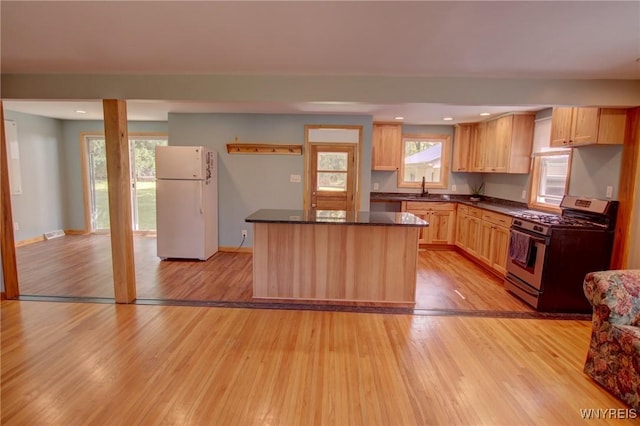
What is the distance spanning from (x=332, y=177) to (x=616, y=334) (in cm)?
386

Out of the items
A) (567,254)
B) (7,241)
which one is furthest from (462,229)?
(7,241)

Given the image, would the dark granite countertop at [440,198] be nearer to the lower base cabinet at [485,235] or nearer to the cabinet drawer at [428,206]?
the cabinet drawer at [428,206]

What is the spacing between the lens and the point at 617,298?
2.07 m

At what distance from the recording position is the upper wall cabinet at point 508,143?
4555 millimetres

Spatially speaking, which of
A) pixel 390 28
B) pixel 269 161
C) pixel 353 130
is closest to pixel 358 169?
pixel 353 130

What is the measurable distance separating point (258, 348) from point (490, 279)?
10.7 ft

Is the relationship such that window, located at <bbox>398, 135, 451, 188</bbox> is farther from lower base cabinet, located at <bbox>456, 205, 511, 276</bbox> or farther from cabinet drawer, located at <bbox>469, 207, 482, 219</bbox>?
cabinet drawer, located at <bbox>469, 207, 482, 219</bbox>

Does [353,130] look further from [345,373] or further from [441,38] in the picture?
[345,373]

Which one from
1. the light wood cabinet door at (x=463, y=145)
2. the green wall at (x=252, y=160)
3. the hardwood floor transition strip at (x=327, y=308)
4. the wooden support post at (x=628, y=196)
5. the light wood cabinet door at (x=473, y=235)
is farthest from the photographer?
the light wood cabinet door at (x=463, y=145)

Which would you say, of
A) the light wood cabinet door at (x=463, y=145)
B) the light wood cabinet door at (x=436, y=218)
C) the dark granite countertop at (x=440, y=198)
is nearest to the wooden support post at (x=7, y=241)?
the dark granite countertop at (x=440, y=198)

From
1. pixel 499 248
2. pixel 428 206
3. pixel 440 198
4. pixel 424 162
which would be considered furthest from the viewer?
pixel 424 162

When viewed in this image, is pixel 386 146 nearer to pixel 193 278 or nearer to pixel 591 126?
pixel 591 126

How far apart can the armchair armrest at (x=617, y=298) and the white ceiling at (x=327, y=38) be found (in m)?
1.57

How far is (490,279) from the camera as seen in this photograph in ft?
13.8
